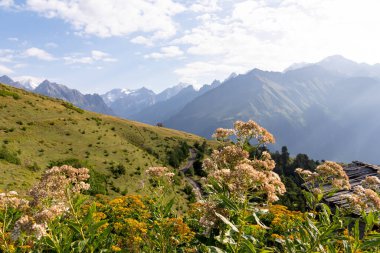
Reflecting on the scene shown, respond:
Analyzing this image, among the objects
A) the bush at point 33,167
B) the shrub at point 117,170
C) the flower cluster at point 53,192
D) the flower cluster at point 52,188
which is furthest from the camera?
the shrub at point 117,170

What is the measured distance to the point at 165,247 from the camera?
8.50 meters

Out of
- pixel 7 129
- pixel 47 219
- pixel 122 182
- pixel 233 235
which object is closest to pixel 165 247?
pixel 233 235

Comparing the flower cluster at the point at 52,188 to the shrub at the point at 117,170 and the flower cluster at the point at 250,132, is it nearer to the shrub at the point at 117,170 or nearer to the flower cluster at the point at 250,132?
the flower cluster at the point at 250,132

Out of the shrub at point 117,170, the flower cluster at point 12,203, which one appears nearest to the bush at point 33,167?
the shrub at point 117,170

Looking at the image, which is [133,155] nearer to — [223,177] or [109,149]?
[109,149]

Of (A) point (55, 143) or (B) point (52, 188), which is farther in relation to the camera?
(A) point (55, 143)

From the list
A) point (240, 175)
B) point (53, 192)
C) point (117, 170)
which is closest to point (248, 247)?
point (240, 175)

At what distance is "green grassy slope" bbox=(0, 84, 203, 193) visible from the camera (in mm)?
47469

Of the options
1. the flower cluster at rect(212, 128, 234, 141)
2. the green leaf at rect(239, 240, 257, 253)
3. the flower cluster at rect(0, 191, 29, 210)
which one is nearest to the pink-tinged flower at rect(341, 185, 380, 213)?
the flower cluster at rect(212, 128, 234, 141)

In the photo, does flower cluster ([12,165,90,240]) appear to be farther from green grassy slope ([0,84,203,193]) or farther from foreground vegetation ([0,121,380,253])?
green grassy slope ([0,84,203,193])

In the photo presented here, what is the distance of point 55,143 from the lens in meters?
62.1

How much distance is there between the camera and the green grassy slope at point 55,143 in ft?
156

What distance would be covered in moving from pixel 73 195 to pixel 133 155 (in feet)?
212

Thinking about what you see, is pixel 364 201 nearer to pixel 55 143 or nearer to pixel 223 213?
pixel 223 213
